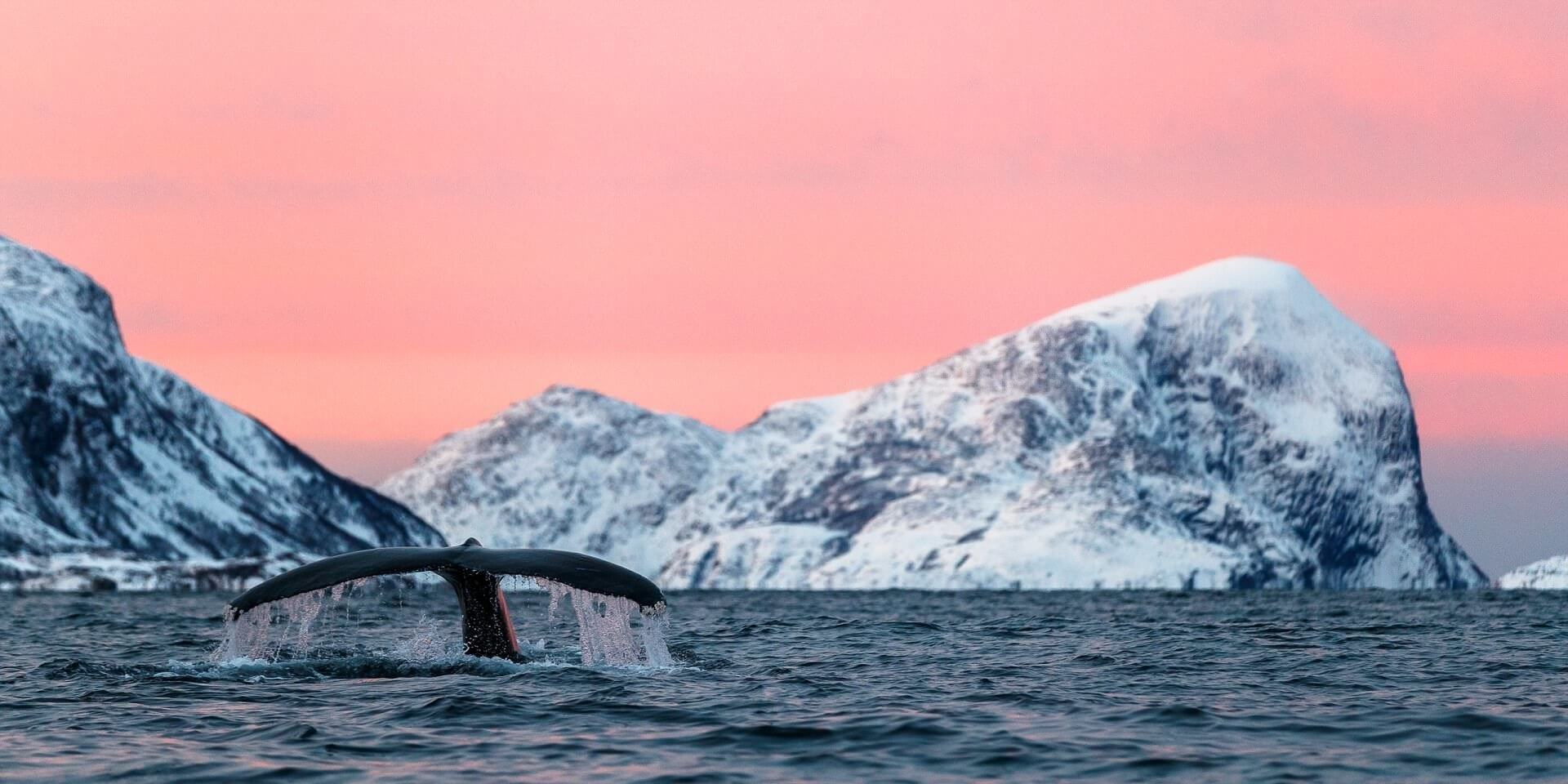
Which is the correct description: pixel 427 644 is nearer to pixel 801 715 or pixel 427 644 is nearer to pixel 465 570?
pixel 465 570

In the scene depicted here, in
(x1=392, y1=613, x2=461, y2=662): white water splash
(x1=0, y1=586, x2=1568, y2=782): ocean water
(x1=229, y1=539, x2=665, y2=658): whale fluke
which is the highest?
(x1=229, y1=539, x2=665, y2=658): whale fluke

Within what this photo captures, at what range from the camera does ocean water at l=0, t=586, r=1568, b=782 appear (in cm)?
1755

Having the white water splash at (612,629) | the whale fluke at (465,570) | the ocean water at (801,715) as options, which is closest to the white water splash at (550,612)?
the white water splash at (612,629)

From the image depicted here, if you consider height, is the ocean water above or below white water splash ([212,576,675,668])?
below

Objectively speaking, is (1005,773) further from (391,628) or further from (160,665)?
(391,628)

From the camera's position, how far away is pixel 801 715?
22312 millimetres

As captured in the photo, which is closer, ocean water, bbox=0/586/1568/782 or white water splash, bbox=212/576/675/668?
ocean water, bbox=0/586/1568/782

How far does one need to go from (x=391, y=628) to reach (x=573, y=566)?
118ft

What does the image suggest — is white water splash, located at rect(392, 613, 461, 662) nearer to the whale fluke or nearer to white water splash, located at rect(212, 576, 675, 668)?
white water splash, located at rect(212, 576, 675, 668)

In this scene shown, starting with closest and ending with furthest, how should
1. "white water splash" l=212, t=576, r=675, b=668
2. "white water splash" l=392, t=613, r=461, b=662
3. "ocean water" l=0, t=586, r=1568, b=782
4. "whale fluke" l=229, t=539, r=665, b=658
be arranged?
"ocean water" l=0, t=586, r=1568, b=782
"whale fluke" l=229, t=539, r=665, b=658
"white water splash" l=212, t=576, r=675, b=668
"white water splash" l=392, t=613, r=461, b=662

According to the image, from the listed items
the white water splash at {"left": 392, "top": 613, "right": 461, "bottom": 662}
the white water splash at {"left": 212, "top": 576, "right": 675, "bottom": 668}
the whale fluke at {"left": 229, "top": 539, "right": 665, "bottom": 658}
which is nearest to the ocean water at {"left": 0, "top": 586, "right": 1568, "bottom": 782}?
the white water splash at {"left": 212, "top": 576, "right": 675, "bottom": 668}

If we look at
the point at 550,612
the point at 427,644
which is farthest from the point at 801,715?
the point at 427,644

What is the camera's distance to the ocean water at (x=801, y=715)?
17.5 meters

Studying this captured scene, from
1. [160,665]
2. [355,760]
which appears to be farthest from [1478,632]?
[355,760]
